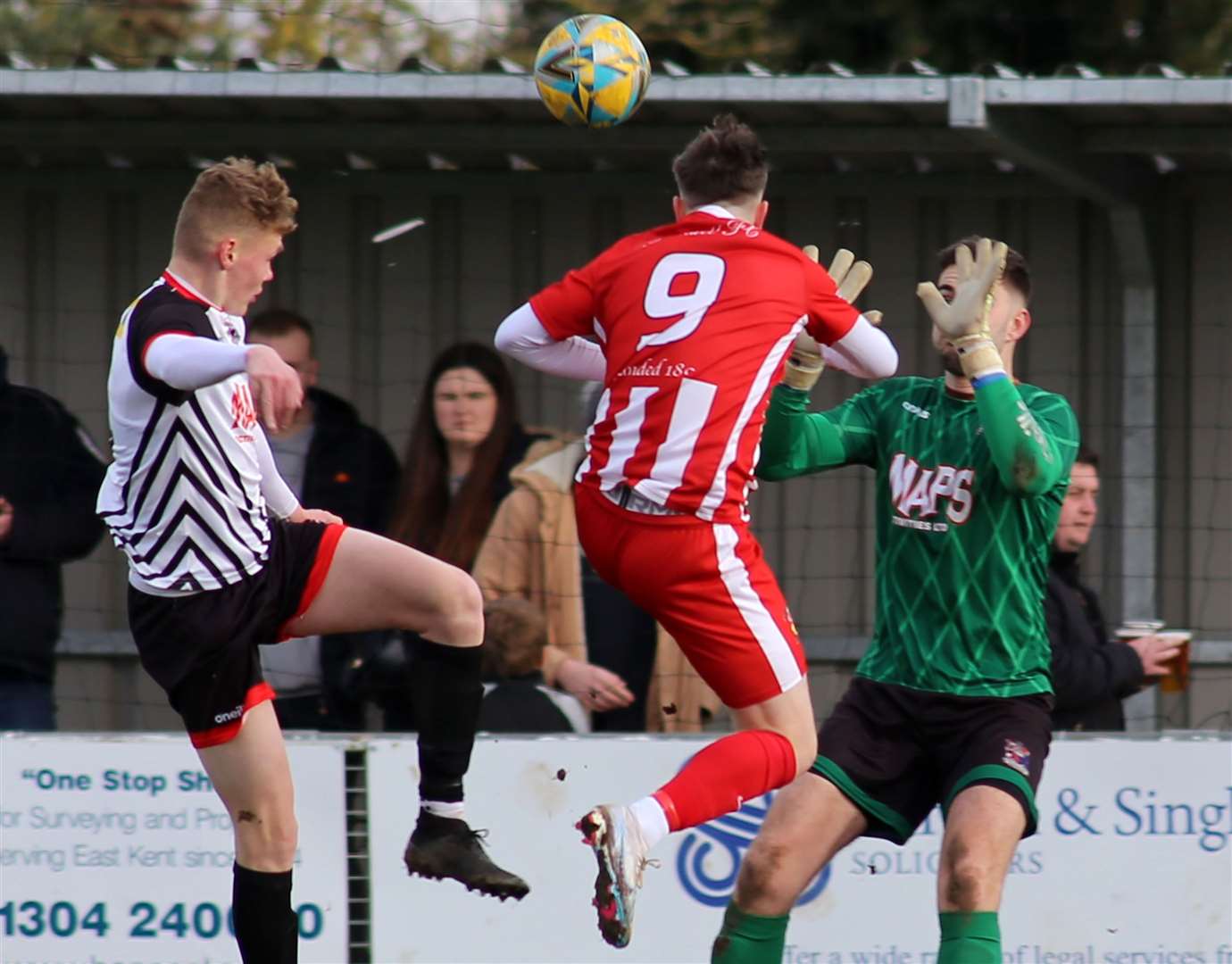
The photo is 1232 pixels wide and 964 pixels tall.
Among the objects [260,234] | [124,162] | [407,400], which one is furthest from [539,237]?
[260,234]

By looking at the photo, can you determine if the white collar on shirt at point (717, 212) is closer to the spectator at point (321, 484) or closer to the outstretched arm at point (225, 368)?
the outstretched arm at point (225, 368)

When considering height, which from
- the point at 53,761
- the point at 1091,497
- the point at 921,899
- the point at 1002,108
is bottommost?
the point at 921,899

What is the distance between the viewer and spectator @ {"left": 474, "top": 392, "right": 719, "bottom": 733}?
7.12 meters

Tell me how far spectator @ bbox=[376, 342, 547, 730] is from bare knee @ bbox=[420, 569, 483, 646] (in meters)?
2.08

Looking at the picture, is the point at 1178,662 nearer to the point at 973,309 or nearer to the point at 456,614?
the point at 973,309

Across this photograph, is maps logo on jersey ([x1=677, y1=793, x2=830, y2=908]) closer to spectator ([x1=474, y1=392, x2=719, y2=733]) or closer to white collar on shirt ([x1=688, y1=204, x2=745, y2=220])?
spectator ([x1=474, y1=392, x2=719, y2=733])

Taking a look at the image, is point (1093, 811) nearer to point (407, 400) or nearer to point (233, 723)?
point (233, 723)

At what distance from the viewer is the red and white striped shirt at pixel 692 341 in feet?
15.5

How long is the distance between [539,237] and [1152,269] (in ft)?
8.26

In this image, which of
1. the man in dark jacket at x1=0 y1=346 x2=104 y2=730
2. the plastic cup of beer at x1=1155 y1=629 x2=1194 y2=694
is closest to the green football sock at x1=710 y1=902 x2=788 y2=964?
the plastic cup of beer at x1=1155 y1=629 x2=1194 y2=694

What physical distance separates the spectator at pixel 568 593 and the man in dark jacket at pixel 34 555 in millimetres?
1398

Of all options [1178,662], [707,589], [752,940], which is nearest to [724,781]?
[707,589]

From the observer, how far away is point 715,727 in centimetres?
790

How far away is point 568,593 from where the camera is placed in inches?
282
